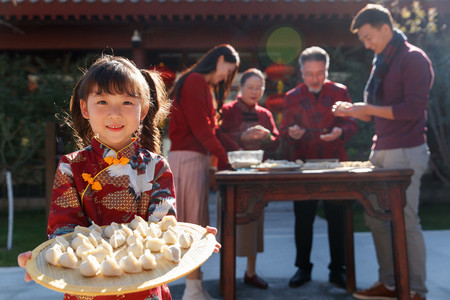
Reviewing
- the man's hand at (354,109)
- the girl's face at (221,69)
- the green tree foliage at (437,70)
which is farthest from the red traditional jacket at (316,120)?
the green tree foliage at (437,70)

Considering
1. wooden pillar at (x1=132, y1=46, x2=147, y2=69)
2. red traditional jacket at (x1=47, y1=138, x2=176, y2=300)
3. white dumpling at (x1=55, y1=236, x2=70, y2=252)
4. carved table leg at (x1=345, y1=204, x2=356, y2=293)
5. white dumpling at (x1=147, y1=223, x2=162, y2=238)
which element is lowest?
carved table leg at (x1=345, y1=204, x2=356, y2=293)

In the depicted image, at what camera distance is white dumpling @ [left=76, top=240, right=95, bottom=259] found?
110cm

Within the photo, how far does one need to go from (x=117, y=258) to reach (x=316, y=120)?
7.61 ft

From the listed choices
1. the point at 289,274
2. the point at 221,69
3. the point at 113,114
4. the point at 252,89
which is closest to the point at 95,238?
the point at 113,114

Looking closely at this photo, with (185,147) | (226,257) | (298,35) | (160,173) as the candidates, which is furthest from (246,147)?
(298,35)

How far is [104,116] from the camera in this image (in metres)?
1.42

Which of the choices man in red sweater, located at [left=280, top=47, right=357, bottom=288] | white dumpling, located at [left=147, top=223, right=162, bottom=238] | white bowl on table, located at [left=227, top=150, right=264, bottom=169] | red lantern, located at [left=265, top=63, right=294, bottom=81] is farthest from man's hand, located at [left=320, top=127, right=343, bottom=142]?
red lantern, located at [left=265, top=63, right=294, bottom=81]

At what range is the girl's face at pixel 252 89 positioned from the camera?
10.6 feet

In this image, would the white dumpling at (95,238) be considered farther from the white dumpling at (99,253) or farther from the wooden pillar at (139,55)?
the wooden pillar at (139,55)

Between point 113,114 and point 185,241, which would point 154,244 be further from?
point 113,114

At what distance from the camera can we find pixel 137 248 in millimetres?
1153

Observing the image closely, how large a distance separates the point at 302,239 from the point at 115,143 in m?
2.02

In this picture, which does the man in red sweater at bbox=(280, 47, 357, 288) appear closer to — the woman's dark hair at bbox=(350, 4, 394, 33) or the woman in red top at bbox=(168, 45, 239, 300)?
the woman's dark hair at bbox=(350, 4, 394, 33)

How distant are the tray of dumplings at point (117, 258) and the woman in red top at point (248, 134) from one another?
179 centimetres
